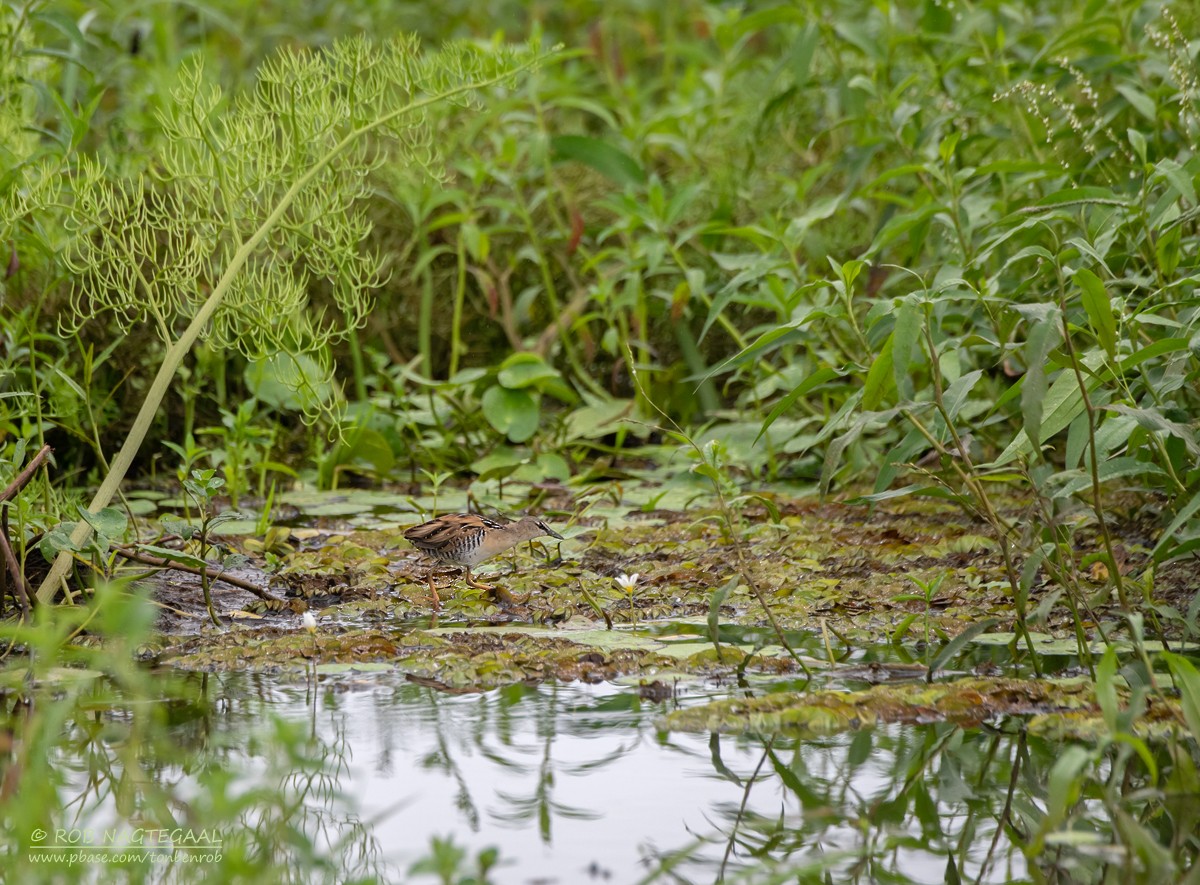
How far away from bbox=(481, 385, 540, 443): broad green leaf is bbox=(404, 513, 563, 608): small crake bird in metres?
1.25

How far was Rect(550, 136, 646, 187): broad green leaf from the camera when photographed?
14.8 feet

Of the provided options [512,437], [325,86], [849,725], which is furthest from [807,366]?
[849,725]

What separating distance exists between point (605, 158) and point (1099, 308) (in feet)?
9.09

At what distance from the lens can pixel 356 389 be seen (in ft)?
14.4

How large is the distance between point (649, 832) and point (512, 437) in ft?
8.16

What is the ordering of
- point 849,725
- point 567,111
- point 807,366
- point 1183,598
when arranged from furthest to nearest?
point 567,111 → point 807,366 → point 1183,598 → point 849,725

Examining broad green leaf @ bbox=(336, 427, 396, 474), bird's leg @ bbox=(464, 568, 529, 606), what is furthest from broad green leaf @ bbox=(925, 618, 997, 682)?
broad green leaf @ bbox=(336, 427, 396, 474)

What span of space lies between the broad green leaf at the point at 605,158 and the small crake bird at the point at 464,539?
6.78 ft

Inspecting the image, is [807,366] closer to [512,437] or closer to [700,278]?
[700,278]

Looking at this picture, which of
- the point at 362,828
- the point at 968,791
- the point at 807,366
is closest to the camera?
the point at 362,828

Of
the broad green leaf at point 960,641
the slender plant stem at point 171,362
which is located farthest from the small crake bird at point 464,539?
the broad green leaf at point 960,641

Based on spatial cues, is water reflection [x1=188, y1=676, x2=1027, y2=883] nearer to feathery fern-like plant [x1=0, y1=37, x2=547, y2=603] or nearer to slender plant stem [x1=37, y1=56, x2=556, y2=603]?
slender plant stem [x1=37, y1=56, x2=556, y2=603]

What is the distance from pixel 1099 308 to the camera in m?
1.98

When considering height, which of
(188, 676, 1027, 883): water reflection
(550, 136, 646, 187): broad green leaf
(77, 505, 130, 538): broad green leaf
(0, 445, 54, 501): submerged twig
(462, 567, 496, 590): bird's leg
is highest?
(550, 136, 646, 187): broad green leaf
